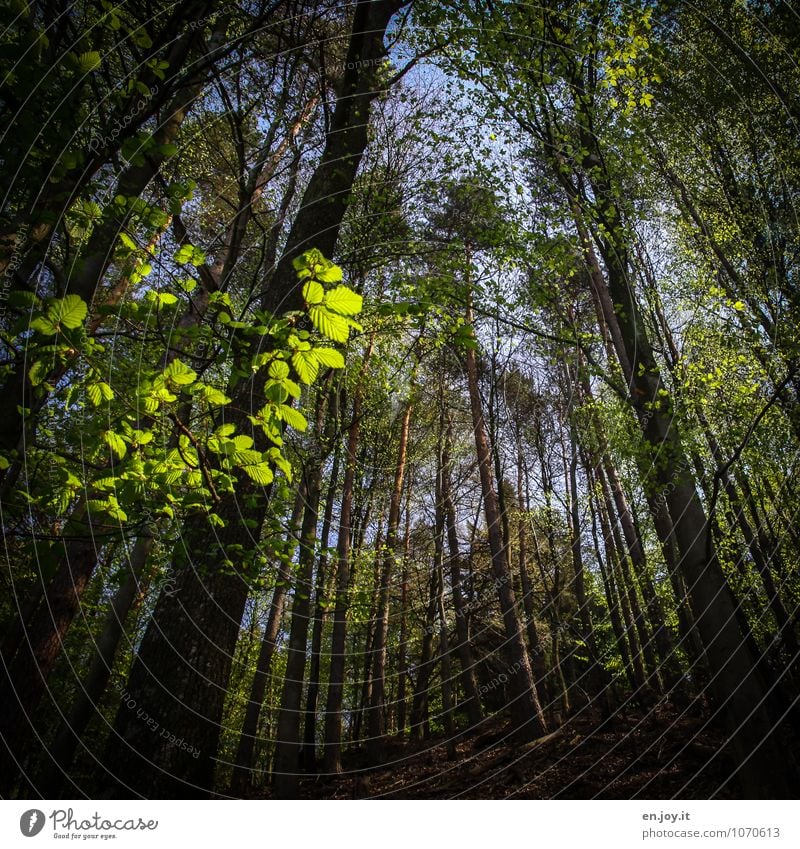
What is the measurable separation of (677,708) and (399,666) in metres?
11.4

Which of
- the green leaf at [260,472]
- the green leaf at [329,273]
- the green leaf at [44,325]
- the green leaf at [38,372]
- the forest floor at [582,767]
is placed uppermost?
the green leaf at [329,273]

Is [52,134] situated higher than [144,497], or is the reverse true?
[52,134]

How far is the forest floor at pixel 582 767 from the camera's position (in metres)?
6.14

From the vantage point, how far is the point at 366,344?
8.93 metres

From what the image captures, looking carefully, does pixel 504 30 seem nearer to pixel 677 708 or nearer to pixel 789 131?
pixel 789 131

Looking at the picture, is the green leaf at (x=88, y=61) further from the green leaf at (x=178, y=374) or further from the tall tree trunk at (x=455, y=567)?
the tall tree trunk at (x=455, y=567)

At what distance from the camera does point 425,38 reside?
5598mm

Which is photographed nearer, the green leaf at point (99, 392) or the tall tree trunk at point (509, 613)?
the green leaf at point (99, 392)

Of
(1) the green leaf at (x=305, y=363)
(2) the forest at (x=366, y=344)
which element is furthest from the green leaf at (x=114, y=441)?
(1) the green leaf at (x=305, y=363)

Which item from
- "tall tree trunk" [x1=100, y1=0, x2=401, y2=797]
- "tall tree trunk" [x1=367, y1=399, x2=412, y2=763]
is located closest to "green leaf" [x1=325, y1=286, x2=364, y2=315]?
"tall tree trunk" [x1=100, y1=0, x2=401, y2=797]

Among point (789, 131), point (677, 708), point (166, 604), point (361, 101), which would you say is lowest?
point (677, 708)

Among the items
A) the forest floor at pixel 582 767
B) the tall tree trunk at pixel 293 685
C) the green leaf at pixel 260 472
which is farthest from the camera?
the tall tree trunk at pixel 293 685

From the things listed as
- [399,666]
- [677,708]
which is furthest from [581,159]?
[399,666]

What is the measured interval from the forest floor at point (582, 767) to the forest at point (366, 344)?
9 centimetres
